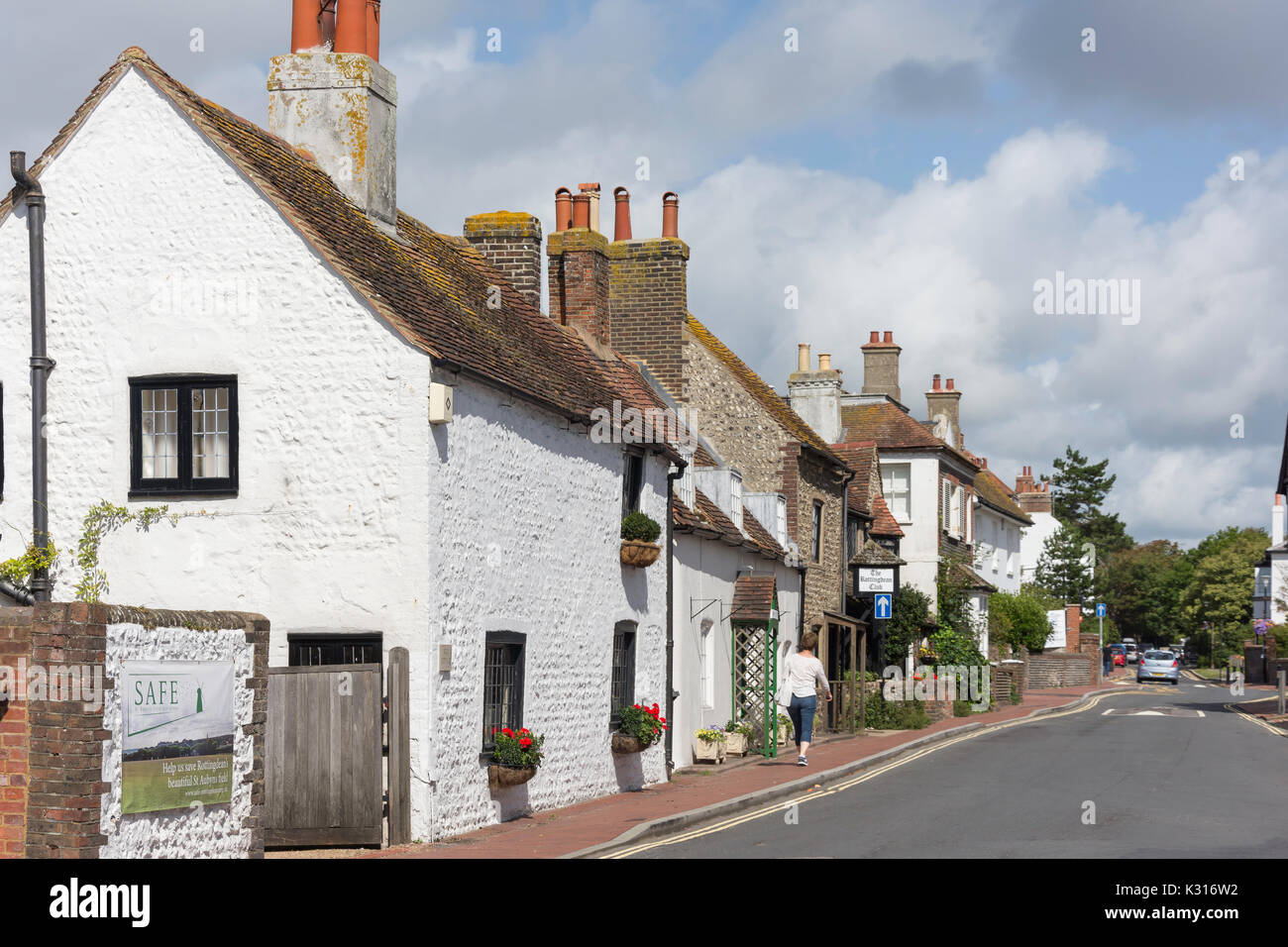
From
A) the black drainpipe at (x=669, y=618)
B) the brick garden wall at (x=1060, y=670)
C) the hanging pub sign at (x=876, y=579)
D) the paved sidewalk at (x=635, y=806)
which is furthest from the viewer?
the brick garden wall at (x=1060, y=670)

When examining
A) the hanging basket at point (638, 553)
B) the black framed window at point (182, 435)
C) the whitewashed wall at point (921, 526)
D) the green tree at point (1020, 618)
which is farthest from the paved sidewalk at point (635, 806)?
the green tree at point (1020, 618)

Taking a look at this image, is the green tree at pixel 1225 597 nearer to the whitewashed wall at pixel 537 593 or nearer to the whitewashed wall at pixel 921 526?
Answer: the whitewashed wall at pixel 921 526

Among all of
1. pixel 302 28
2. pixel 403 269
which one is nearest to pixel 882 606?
pixel 403 269

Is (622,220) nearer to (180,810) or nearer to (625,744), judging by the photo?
(625,744)

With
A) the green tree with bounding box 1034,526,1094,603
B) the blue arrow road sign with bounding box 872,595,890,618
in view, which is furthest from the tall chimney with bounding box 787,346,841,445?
the green tree with bounding box 1034,526,1094,603

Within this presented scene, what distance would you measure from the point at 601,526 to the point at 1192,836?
27.8 ft

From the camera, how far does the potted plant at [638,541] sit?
2022cm

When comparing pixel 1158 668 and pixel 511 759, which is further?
pixel 1158 668

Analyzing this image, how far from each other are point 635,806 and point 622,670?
9.86 ft

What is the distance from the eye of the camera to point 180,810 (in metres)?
11.6

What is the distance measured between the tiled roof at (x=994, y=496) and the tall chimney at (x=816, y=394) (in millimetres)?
14336
